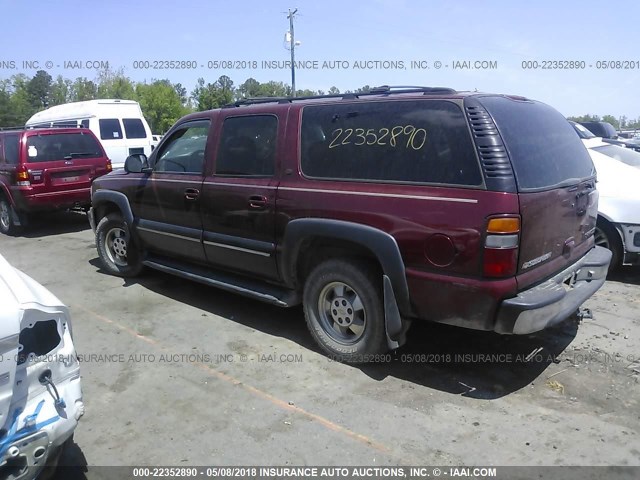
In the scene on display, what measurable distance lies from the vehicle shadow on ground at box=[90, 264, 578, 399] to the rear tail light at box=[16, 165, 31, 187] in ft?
17.1

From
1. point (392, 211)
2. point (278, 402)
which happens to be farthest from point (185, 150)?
point (278, 402)

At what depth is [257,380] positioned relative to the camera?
3.79m

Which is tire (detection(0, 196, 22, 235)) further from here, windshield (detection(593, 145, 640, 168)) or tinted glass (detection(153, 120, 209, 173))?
windshield (detection(593, 145, 640, 168))

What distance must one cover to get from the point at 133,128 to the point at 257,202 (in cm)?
1175

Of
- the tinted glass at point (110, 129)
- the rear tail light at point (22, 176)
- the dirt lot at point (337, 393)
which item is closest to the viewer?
the dirt lot at point (337, 393)

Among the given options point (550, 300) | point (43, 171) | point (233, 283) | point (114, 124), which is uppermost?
point (114, 124)

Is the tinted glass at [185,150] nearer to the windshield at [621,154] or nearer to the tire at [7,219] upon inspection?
the windshield at [621,154]

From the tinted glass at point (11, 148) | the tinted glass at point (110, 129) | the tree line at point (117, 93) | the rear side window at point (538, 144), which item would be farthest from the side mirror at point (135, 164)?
the tree line at point (117, 93)

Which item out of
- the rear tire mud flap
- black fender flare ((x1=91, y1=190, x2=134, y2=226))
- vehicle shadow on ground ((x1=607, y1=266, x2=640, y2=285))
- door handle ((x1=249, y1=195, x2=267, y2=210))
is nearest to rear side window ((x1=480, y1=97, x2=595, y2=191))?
the rear tire mud flap

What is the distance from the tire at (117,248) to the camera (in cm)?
596

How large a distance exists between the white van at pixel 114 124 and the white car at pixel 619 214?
11840 millimetres

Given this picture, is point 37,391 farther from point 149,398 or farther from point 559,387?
point 559,387

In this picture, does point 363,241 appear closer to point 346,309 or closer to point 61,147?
point 346,309

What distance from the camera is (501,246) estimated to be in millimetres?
3104
